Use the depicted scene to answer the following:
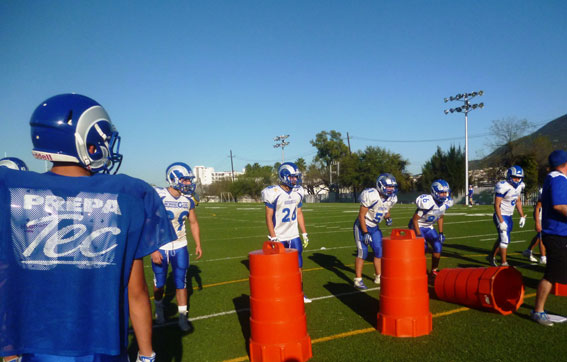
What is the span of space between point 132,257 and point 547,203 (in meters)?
4.90

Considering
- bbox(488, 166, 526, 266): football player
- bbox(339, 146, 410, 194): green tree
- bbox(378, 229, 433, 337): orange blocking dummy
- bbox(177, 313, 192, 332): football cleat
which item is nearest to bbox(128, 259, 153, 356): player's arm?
bbox(378, 229, 433, 337): orange blocking dummy

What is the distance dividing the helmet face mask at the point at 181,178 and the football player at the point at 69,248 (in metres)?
3.86

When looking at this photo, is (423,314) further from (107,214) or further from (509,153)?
(509,153)

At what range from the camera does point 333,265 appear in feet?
30.3

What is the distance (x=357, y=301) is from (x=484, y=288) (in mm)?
1846

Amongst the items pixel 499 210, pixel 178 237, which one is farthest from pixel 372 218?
pixel 178 237

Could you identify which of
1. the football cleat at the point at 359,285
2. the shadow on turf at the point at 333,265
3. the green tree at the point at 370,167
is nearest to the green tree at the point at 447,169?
the green tree at the point at 370,167

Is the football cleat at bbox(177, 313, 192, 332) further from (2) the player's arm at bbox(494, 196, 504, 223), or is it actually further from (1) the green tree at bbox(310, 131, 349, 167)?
(1) the green tree at bbox(310, 131, 349, 167)

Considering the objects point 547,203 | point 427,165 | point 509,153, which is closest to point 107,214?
point 547,203

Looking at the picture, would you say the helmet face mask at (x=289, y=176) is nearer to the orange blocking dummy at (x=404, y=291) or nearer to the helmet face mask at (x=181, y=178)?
the helmet face mask at (x=181, y=178)

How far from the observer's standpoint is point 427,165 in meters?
52.5

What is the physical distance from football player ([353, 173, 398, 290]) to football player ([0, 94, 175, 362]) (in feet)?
18.3

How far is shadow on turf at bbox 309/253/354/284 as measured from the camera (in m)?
8.11

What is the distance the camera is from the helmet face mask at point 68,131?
1.74m
